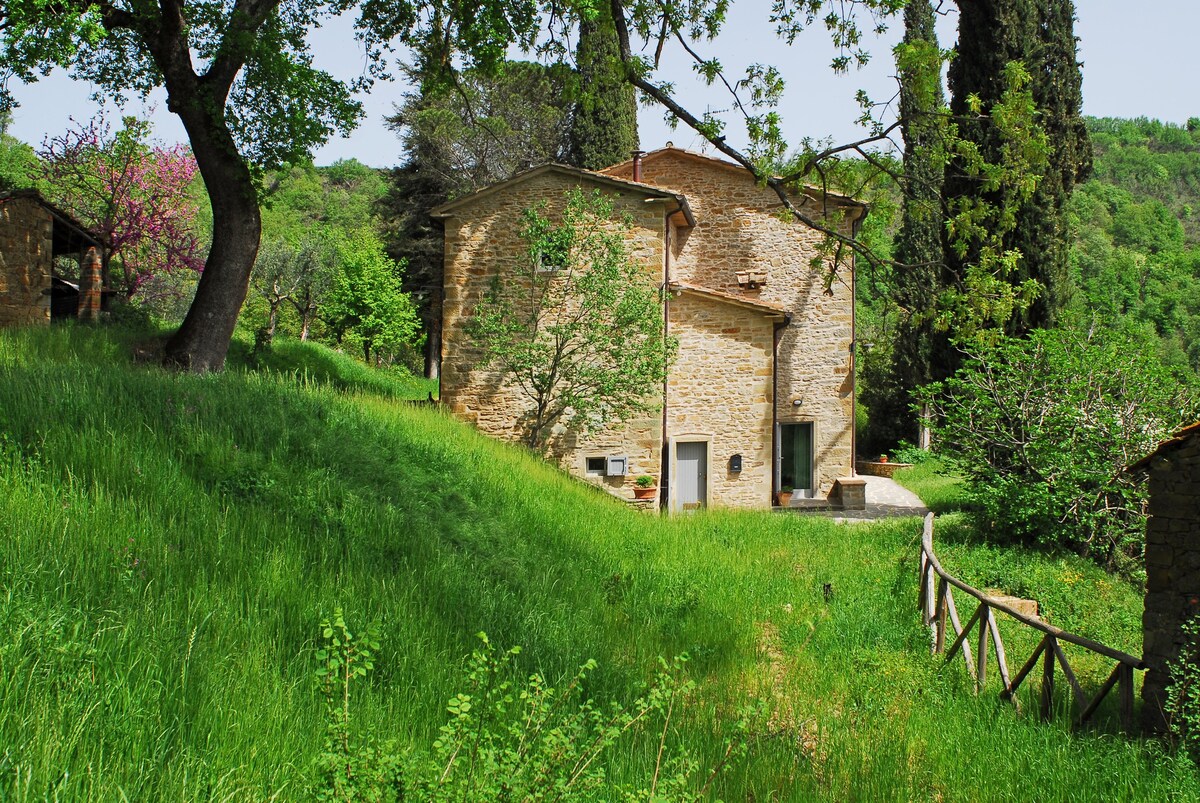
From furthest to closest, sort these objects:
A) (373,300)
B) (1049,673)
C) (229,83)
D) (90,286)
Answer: (373,300)
(90,286)
(229,83)
(1049,673)

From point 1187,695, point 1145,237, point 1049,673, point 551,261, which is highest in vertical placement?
point 1145,237

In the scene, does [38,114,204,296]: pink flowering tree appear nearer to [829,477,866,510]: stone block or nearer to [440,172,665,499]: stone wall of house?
[440,172,665,499]: stone wall of house

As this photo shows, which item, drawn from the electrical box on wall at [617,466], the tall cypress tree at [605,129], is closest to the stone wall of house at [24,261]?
the electrical box on wall at [617,466]

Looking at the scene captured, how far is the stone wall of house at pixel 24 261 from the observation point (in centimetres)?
1524

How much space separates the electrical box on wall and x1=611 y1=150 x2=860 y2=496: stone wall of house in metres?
6.58

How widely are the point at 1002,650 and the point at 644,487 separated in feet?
31.3

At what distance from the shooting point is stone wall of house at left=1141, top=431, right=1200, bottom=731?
652 centimetres

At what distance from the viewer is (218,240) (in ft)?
40.8

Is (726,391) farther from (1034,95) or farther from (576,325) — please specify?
(1034,95)

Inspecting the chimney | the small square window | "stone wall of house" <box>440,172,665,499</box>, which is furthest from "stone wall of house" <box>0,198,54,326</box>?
the chimney

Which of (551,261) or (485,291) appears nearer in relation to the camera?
(551,261)

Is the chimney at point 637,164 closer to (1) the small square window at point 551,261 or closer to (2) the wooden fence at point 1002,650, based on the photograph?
(1) the small square window at point 551,261

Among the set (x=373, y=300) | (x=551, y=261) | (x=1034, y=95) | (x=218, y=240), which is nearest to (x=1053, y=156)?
(x=1034, y=95)

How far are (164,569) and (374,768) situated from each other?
238cm
